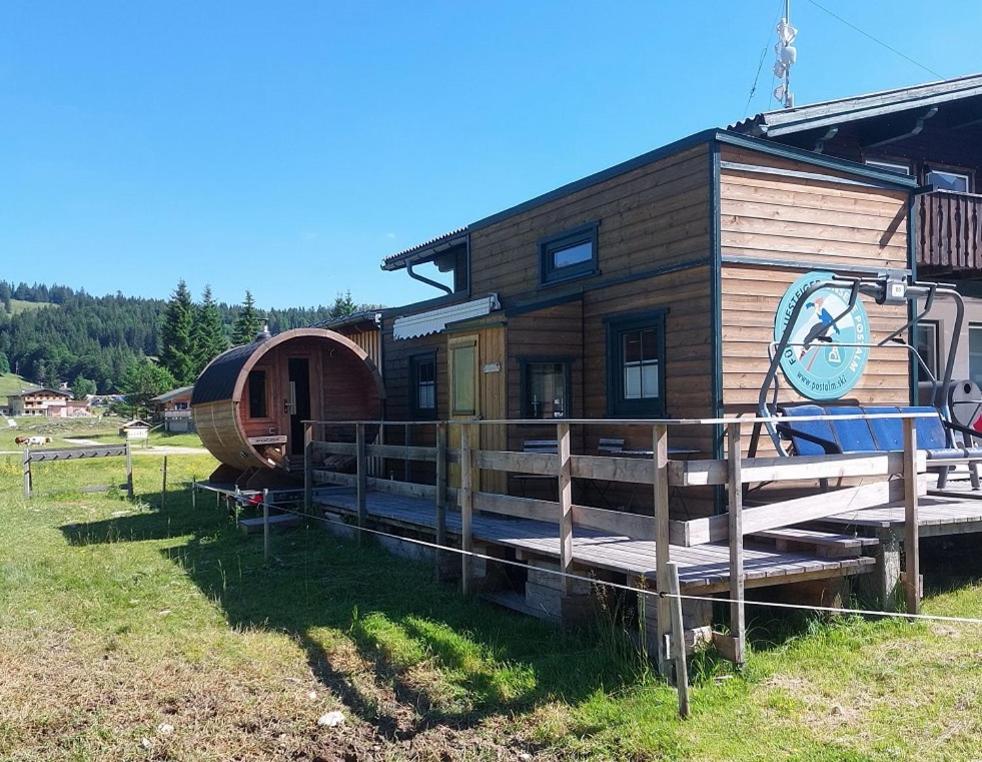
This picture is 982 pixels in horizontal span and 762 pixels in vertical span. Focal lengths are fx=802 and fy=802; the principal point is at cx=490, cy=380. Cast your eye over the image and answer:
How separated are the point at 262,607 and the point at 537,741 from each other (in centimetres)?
347

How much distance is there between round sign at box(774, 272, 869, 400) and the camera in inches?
310

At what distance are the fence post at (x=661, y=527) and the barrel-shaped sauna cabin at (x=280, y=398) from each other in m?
8.06

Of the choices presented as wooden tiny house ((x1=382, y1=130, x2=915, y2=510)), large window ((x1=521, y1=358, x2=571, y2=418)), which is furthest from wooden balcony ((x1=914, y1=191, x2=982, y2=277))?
large window ((x1=521, y1=358, x2=571, y2=418))

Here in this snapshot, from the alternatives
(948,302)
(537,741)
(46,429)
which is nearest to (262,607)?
(537,741)

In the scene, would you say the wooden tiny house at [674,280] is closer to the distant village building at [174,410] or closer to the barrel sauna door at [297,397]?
the barrel sauna door at [297,397]

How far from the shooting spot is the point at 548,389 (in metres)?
9.18

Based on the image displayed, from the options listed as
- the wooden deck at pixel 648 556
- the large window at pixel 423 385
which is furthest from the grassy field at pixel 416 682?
the large window at pixel 423 385

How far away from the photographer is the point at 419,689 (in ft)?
16.3

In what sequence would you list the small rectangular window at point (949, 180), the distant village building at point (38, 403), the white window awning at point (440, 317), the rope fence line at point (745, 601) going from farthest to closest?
the distant village building at point (38, 403) → the small rectangular window at point (949, 180) → the white window awning at point (440, 317) → the rope fence line at point (745, 601)

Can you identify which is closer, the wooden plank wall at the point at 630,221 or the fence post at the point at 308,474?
the wooden plank wall at the point at 630,221

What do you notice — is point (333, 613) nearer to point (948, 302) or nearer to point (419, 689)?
point (419, 689)

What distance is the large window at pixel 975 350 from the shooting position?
11258 millimetres

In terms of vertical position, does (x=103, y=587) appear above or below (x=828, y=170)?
below

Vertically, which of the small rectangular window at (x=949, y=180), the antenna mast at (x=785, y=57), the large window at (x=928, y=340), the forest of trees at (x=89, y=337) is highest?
A: the forest of trees at (x=89, y=337)
